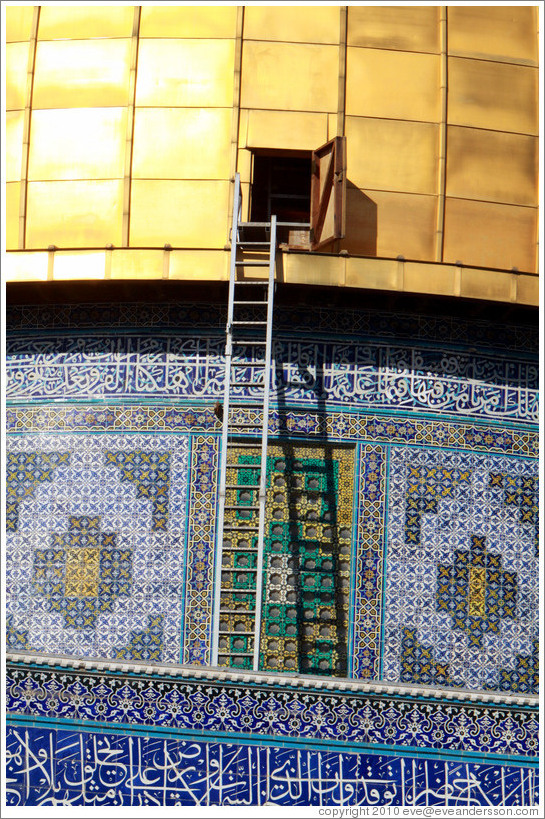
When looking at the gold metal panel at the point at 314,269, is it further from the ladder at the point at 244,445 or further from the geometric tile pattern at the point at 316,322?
the geometric tile pattern at the point at 316,322

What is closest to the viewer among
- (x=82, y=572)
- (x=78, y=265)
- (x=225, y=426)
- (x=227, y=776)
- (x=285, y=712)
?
(x=227, y=776)

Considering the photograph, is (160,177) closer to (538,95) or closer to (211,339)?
(211,339)

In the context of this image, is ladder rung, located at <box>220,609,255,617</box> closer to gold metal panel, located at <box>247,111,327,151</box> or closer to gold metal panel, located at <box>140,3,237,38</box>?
gold metal panel, located at <box>247,111,327,151</box>

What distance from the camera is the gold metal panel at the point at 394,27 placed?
40.6ft

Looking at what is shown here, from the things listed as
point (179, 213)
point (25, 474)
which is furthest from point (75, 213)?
point (25, 474)

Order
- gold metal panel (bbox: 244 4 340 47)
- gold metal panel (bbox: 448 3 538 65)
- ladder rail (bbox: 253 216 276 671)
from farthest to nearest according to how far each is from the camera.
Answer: gold metal panel (bbox: 448 3 538 65)
gold metal panel (bbox: 244 4 340 47)
ladder rail (bbox: 253 216 276 671)

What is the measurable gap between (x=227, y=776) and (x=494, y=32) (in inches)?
253

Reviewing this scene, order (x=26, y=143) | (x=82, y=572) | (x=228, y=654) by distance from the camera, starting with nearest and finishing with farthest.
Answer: (x=228, y=654), (x=82, y=572), (x=26, y=143)

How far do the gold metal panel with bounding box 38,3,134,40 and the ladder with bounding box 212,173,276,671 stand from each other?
1.66m

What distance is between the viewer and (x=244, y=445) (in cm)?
1163

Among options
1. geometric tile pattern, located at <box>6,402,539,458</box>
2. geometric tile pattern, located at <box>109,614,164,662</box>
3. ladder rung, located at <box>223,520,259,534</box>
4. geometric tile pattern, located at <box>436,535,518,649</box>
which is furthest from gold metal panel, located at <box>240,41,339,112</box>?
geometric tile pattern, located at <box>109,614,164,662</box>

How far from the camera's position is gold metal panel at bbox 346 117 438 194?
12.1m

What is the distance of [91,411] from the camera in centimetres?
1182

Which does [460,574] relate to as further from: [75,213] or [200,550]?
[75,213]
